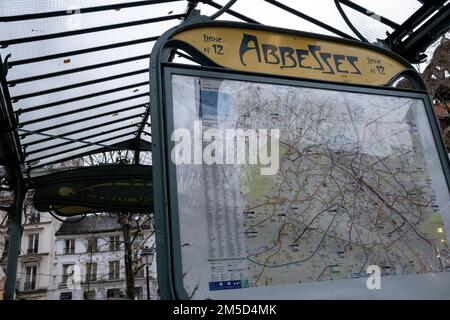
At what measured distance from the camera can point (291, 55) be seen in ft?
6.93

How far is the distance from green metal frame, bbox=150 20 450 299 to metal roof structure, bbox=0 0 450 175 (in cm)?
76

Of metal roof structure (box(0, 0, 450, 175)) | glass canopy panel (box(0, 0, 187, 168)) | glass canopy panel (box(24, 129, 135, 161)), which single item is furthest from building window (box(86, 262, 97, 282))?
metal roof structure (box(0, 0, 450, 175))

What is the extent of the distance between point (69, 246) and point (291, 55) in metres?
37.8

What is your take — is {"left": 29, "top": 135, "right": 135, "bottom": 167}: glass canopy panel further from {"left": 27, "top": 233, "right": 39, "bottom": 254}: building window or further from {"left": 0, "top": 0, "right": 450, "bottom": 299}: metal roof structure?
{"left": 27, "top": 233, "right": 39, "bottom": 254}: building window

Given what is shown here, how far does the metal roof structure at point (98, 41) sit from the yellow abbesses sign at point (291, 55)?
26 cm

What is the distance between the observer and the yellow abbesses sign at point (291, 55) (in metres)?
1.92

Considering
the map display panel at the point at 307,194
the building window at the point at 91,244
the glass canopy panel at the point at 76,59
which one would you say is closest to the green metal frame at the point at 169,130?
the map display panel at the point at 307,194

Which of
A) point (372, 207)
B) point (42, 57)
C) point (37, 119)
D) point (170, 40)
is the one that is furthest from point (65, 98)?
point (372, 207)

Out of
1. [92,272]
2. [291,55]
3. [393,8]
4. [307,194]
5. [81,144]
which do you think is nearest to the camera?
[307,194]

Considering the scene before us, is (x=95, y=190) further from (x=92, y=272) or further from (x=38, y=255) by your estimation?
(x=38, y=255)

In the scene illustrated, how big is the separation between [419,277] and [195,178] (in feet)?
4.01

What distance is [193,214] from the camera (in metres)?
1.56

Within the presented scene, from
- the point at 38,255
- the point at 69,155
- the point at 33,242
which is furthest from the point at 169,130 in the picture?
the point at 33,242

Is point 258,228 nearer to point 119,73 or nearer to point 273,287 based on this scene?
point 273,287
